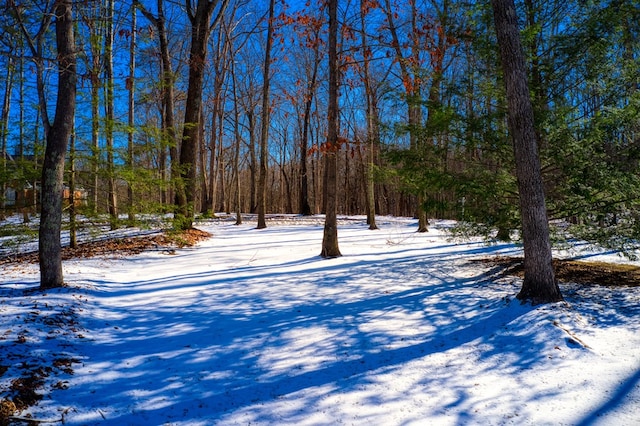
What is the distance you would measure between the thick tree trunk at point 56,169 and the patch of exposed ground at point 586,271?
7.26 meters

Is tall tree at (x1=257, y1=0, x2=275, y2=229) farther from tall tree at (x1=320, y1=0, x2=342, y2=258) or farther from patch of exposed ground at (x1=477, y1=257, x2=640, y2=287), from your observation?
patch of exposed ground at (x1=477, y1=257, x2=640, y2=287)

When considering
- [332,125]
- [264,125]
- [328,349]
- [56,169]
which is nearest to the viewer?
[328,349]

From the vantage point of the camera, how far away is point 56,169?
17.4ft

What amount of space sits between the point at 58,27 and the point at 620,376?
7709 millimetres

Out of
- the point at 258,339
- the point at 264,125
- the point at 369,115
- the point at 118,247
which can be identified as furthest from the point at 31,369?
the point at 264,125

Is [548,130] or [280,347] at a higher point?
[548,130]

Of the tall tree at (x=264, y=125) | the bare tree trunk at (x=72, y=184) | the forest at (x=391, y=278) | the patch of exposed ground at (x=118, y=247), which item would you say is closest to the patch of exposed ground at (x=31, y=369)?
the forest at (x=391, y=278)

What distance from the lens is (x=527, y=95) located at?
4945 mm

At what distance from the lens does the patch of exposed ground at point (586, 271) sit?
19.7 ft

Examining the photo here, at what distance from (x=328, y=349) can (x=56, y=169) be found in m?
4.52

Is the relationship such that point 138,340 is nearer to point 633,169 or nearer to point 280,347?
point 280,347

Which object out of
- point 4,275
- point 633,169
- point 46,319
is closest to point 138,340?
point 46,319

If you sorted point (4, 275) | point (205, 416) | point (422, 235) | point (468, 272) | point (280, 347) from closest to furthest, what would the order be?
point (205, 416), point (280, 347), point (4, 275), point (468, 272), point (422, 235)

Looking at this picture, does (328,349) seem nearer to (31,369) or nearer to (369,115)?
(31,369)
